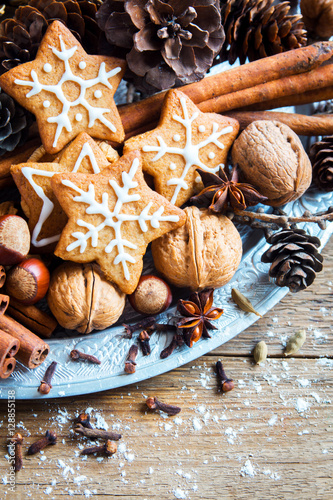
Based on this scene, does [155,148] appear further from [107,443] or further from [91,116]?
[107,443]

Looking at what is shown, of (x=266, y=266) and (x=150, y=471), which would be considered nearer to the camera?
(x=150, y=471)

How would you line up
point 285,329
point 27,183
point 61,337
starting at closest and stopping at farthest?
1. point 27,183
2. point 61,337
3. point 285,329

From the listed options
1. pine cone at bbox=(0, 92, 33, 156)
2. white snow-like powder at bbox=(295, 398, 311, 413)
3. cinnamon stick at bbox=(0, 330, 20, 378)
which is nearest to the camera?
cinnamon stick at bbox=(0, 330, 20, 378)

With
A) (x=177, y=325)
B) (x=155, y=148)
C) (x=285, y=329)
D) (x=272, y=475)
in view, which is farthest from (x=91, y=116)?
(x=272, y=475)

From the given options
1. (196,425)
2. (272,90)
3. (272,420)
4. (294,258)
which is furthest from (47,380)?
(272,90)

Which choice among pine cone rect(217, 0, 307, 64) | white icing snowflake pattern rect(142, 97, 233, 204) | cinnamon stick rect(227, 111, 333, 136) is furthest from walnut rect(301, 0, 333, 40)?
white icing snowflake pattern rect(142, 97, 233, 204)

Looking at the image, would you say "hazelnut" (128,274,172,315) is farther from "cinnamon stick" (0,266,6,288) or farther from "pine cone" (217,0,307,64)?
"pine cone" (217,0,307,64)

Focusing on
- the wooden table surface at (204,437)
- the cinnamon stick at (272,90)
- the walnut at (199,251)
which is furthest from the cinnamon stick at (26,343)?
the cinnamon stick at (272,90)
